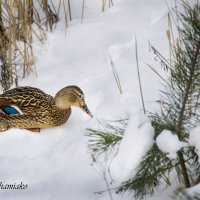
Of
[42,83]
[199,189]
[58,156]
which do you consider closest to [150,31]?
[42,83]

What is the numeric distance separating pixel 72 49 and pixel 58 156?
1830mm

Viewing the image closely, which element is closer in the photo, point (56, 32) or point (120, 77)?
point (120, 77)

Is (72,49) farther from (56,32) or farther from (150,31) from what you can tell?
(150,31)

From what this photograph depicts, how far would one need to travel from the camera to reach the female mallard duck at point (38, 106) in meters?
5.14

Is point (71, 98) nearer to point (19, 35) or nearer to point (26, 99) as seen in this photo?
point (26, 99)

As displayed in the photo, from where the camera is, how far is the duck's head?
506 centimetres

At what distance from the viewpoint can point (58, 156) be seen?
4461 millimetres

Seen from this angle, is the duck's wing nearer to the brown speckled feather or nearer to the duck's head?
the brown speckled feather

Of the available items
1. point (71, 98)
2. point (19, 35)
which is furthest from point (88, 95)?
point (19, 35)

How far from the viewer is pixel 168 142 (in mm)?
2963

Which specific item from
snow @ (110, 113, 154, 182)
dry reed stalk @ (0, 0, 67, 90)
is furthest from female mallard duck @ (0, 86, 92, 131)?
snow @ (110, 113, 154, 182)

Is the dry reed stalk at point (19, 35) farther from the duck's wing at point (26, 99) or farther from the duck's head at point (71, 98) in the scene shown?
the duck's head at point (71, 98)

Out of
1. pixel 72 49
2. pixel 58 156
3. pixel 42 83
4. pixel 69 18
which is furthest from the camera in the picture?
pixel 69 18

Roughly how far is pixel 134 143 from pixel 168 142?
0.54 ft
